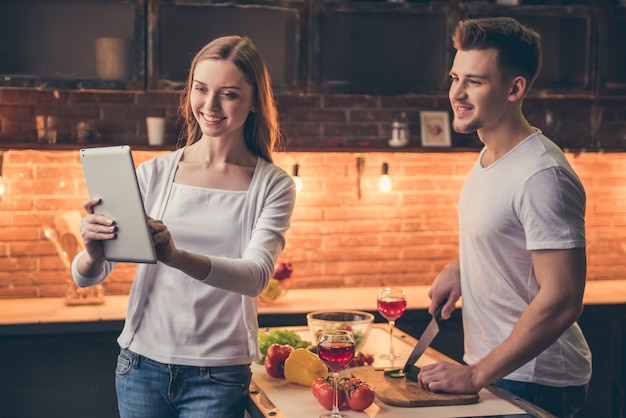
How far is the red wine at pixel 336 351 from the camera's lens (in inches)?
82.0

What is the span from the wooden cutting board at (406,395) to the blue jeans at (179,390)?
0.37 m

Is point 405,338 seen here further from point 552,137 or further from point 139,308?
point 552,137

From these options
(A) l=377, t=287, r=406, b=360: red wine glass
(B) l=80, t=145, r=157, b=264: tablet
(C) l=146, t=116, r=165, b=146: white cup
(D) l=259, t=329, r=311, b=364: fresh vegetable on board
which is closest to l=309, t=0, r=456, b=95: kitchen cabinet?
(C) l=146, t=116, r=165, b=146: white cup

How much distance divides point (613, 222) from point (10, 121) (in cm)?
346

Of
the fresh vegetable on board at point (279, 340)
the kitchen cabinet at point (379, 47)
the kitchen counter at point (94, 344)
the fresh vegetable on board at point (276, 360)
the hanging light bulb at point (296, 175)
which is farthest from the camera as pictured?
the hanging light bulb at point (296, 175)

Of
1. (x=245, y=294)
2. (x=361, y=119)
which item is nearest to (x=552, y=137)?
(x=361, y=119)

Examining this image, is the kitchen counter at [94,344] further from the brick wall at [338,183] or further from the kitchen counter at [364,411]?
the kitchen counter at [364,411]

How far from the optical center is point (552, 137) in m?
4.88

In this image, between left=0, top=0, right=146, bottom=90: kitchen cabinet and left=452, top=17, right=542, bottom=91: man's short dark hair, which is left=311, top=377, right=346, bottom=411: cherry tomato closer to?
left=452, top=17, right=542, bottom=91: man's short dark hair

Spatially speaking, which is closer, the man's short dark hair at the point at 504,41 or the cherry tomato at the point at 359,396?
the cherry tomato at the point at 359,396

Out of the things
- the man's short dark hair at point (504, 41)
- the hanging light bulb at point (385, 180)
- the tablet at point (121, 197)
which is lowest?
the hanging light bulb at point (385, 180)

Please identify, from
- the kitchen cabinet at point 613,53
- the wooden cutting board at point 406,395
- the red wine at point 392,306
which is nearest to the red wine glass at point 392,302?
the red wine at point 392,306

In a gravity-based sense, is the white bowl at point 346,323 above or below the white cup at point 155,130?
below

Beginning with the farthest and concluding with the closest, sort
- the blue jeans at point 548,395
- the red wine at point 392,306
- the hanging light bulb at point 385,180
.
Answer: the hanging light bulb at point 385,180, the red wine at point 392,306, the blue jeans at point 548,395
